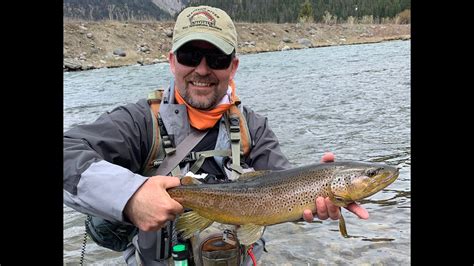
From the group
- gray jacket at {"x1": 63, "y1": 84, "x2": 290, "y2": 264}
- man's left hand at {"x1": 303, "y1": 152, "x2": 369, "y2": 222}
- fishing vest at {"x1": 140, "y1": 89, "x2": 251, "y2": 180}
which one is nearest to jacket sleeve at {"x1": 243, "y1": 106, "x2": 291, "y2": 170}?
gray jacket at {"x1": 63, "y1": 84, "x2": 290, "y2": 264}

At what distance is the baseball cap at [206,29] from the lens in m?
3.47

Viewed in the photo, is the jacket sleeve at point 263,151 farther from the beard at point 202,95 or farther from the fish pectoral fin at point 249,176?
the fish pectoral fin at point 249,176

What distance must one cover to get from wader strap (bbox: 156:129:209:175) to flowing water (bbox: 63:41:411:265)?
2.18 m

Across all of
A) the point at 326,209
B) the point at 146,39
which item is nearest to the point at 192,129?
the point at 326,209

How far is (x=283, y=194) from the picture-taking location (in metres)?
3.09

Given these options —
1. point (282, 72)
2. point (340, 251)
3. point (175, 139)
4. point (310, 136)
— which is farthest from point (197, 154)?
point (282, 72)

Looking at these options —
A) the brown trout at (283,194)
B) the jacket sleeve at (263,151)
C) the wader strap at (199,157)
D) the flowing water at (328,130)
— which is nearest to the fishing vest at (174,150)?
the wader strap at (199,157)

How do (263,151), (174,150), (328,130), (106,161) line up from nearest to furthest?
(106,161), (174,150), (263,151), (328,130)

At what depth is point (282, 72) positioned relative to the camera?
82.1ft

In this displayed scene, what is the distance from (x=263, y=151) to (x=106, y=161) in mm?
1314

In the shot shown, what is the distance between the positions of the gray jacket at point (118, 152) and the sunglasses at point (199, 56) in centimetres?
32

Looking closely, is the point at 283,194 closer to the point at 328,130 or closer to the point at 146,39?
the point at 328,130
